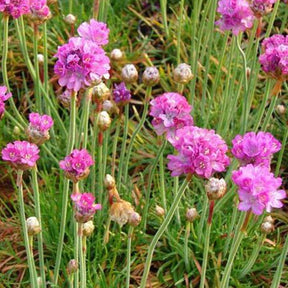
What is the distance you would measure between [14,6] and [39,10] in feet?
0.40

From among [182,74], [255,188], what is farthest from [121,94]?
[255,188]

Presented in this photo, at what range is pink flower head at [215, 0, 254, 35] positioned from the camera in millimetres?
1859

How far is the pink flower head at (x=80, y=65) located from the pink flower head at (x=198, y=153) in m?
0.22

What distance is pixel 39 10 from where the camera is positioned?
185cm

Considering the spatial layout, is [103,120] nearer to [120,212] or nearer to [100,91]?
[100,91]

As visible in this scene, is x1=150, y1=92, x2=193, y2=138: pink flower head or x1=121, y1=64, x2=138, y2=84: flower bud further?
x1=121, y1=64, x2=138, y2=84: flower bud

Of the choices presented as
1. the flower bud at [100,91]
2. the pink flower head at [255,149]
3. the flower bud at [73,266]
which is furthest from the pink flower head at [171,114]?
the flower bud at [73,266]

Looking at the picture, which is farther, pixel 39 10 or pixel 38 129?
pixel 39 10

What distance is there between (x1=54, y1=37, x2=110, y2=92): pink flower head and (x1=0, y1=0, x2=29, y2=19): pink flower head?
1.22 ft

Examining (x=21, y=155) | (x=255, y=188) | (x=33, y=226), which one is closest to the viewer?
(x=255, y=188)

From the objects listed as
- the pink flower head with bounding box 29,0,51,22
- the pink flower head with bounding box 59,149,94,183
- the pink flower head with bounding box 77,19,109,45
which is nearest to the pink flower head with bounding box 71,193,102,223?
the pink flower head with bounding box 59,149,94,183

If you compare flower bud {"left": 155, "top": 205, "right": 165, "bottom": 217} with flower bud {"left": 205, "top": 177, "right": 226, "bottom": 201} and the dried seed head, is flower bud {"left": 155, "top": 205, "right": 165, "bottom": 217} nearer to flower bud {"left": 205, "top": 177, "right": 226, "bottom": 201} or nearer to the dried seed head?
the dried seed head

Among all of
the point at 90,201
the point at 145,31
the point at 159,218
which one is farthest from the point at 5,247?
the point at 145,31

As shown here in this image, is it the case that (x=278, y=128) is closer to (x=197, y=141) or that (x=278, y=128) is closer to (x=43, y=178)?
(x=43, y=178)
